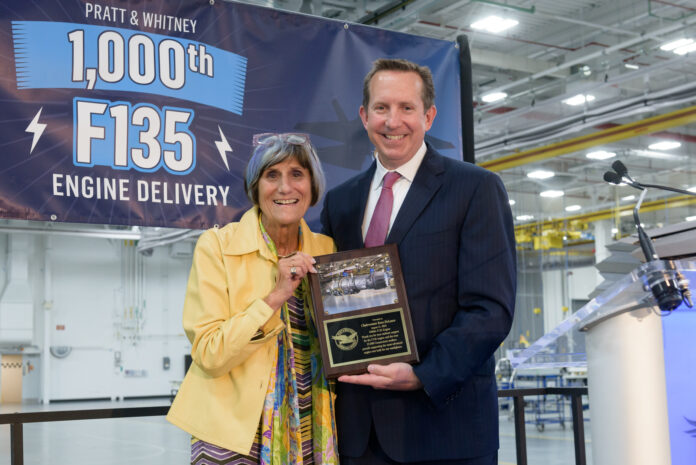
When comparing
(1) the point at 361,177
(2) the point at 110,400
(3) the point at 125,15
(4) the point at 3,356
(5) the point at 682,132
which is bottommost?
(2) the point at 110,400

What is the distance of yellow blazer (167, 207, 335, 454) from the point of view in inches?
63.7


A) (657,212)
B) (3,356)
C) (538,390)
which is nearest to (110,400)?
(3,356)

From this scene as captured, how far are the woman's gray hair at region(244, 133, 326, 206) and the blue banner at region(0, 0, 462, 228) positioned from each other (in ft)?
2.53

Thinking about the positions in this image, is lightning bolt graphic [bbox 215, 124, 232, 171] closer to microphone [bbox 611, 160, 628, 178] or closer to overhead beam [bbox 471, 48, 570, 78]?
microphone [bbox 611, 160, 628, 178]

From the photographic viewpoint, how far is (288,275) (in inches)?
64.2

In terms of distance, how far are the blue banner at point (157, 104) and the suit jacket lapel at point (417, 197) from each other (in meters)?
0.90

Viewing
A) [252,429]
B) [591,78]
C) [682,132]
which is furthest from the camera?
[682,132]

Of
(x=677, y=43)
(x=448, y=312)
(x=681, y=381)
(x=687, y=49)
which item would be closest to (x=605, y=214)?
(x=687, y=49)

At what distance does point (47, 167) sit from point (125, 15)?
1.89ft

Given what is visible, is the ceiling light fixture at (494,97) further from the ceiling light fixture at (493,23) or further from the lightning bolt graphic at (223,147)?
the lightning bolt graphic at (223,147)

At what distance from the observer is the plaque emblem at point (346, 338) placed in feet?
5.39

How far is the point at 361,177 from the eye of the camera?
1.97 metres

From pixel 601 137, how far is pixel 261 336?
36.8 ft

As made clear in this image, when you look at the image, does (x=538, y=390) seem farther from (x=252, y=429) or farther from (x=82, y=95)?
(x=82, y=95)
